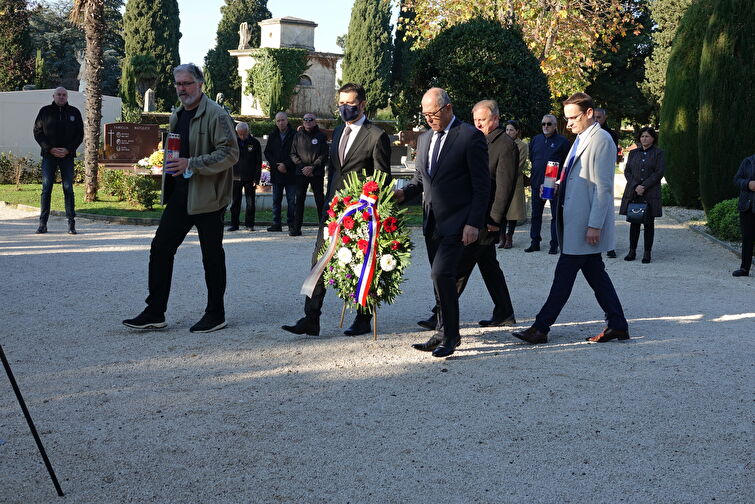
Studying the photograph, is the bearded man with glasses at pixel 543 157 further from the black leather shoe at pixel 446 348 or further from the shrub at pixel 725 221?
the black leather shoe at pixel 446 348

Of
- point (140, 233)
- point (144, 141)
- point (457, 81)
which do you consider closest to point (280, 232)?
point (140, 233)

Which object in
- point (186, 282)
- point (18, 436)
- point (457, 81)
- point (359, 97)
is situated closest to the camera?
point (18, 436)

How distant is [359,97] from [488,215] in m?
1.46

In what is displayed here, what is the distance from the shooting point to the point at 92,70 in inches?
728

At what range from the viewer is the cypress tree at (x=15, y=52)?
40.1 metres

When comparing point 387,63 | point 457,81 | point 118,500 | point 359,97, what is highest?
point 387,63

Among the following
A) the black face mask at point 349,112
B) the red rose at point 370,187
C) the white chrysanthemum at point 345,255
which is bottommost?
the white chrysanthemum at point 345,255

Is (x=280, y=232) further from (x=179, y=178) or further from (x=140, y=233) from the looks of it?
(x=179, y=178)

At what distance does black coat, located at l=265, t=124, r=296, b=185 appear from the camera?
1398 cm

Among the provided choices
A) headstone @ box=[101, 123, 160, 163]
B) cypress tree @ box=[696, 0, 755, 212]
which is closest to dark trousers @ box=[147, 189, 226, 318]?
cypress tree @ box=[696, 0, 755, 212]

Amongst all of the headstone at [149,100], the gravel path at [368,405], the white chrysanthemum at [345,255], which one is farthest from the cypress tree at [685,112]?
the headstone at [149,100]

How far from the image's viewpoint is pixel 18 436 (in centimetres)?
448

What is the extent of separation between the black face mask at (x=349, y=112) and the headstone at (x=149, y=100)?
124ft

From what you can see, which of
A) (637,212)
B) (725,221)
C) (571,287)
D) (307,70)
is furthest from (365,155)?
(307,70)
